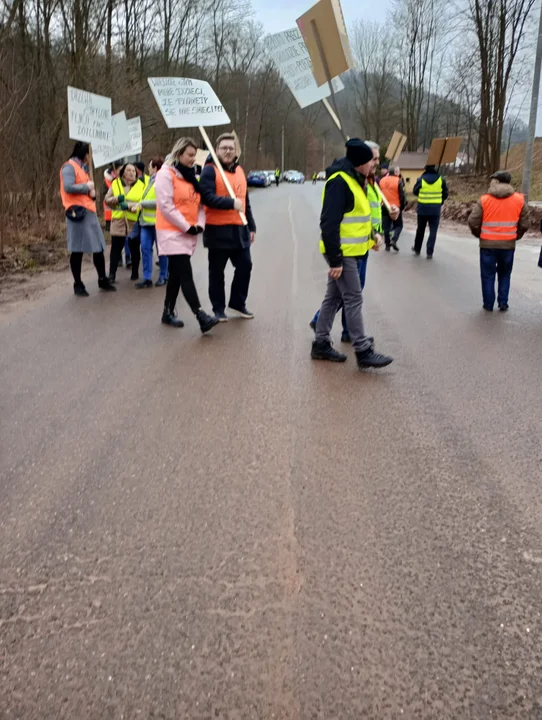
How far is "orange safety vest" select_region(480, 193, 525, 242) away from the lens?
24.7ft

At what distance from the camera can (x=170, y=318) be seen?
23.0ft

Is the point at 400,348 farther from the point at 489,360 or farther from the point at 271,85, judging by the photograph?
the point at 271,85

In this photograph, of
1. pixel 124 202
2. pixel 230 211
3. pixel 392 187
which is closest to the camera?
pixel 230 211

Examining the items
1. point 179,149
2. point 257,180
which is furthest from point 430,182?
point 257,180

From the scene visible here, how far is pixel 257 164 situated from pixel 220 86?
83.9ft

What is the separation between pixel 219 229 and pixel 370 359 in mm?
2324

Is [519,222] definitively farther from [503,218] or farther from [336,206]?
[336,206]

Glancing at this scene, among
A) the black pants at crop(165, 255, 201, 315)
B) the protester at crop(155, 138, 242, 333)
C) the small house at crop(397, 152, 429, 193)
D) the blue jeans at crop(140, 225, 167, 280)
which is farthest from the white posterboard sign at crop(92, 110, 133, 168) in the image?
the small house at crop(397, 152, 429, 193)

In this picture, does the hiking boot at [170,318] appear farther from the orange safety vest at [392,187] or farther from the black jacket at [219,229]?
the orange safety vest at [392,187]

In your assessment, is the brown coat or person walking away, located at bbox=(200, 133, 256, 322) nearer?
person walking away, located at bbox=(200, 133, 256, 322)

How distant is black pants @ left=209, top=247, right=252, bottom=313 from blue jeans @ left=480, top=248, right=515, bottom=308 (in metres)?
2.89

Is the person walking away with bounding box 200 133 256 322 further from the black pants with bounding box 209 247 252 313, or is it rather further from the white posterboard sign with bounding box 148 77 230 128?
the white posterboard sign with bounding box 148 77 230 128

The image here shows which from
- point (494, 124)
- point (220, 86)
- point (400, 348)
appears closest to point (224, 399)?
point (400, 348)

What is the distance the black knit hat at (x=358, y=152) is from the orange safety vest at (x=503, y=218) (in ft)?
9.87
